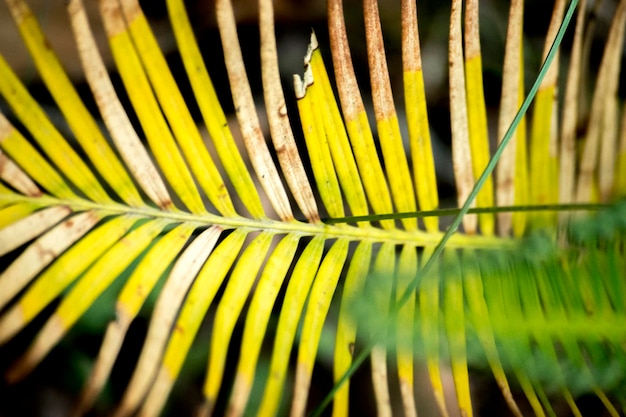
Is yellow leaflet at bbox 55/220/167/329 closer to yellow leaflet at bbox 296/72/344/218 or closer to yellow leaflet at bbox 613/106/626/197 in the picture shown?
yellow leaflet at bbox 296/72/344/218

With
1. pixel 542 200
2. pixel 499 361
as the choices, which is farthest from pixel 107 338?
pixel 542 200

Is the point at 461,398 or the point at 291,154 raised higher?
the point at 291,154

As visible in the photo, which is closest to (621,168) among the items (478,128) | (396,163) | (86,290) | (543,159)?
(543,159)

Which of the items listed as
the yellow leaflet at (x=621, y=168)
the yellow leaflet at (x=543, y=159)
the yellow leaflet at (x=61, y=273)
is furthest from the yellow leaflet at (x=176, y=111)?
the yellow leaflet at (x=621, y=168)

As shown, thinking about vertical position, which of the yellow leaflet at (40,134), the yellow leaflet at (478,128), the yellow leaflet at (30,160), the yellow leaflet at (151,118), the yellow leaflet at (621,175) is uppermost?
the yellow leaflet at (621,175)

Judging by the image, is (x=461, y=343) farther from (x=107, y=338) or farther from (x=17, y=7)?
(x=17, y=7)

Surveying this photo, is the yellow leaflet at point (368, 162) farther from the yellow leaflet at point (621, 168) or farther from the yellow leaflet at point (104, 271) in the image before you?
the yellow leaflet at point (621, 168)

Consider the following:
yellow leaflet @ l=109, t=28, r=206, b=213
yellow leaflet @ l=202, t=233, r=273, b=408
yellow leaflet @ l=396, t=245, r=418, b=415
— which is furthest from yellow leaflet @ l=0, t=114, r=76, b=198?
yellow leaflet @ l=396, t=245, r=418, b=415
